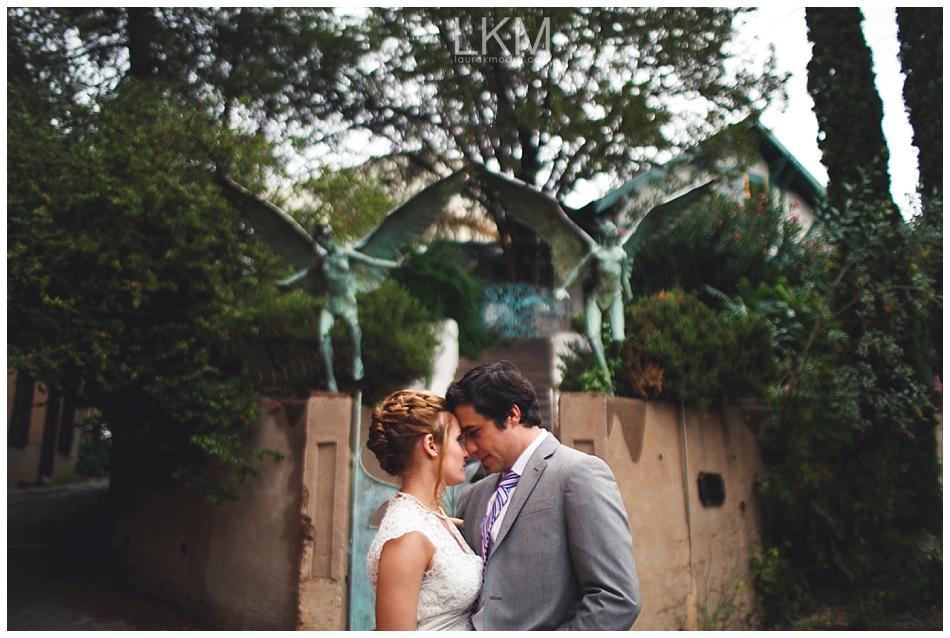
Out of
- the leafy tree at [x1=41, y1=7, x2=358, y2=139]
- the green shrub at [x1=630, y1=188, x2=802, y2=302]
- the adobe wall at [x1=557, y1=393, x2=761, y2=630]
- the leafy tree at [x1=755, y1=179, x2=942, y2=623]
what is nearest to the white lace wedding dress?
the adobe wall at [x1=557, y1=393, x2=761, y2=630]

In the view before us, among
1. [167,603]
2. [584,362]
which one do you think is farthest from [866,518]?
[167,603]

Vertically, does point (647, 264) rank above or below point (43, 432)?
above

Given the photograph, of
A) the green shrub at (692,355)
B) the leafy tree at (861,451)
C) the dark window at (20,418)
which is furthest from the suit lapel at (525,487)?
the dark window at (20,418)

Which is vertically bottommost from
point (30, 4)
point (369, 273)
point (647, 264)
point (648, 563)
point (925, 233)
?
point (648, 563)

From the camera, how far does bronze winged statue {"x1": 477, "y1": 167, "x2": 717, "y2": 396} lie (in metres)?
5.46

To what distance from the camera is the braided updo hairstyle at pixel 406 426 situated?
1845mm

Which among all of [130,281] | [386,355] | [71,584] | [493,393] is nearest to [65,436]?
[71,584]

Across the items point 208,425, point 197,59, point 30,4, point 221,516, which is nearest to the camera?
point 208,425

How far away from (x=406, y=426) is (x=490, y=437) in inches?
9.2

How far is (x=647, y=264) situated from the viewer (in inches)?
387

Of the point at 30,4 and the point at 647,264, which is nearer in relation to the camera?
the point at 30,4

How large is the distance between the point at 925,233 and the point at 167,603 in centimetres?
697

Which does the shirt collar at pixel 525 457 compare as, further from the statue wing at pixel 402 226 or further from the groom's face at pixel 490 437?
the statue wing at pixel 402 226

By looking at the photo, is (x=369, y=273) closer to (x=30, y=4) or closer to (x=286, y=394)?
(x=286, y=394)
